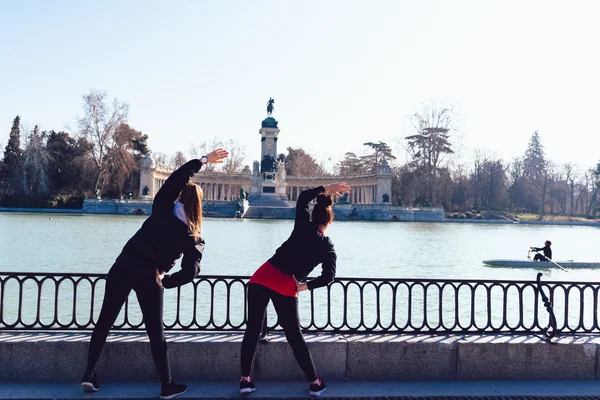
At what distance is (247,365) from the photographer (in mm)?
5211

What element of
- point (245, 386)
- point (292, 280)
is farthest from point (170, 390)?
point (292, 280)

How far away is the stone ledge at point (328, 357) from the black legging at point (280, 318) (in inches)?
30.2

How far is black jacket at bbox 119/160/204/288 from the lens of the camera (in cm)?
486

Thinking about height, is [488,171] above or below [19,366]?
above

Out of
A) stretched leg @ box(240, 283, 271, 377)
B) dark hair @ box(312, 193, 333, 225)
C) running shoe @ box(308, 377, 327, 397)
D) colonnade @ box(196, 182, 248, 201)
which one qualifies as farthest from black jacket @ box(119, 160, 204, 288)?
colonnade @ box(196, 182, 248, 201)

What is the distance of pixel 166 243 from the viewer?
4.88m

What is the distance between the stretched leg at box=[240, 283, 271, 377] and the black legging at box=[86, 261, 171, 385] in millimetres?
716

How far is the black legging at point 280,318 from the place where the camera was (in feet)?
16.5

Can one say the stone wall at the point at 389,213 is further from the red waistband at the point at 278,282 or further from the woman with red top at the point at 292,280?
the red waistband at the point at 278,282

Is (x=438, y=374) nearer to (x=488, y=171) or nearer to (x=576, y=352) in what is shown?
(x=576, y=352)

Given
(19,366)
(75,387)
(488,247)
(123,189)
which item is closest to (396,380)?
(75,387)

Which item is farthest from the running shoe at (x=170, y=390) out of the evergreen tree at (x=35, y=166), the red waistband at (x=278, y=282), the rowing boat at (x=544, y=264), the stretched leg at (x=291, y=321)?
the evergreen tree at (x=35, y=166)

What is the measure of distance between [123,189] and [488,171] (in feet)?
194

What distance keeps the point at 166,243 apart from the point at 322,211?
1.41 meters
